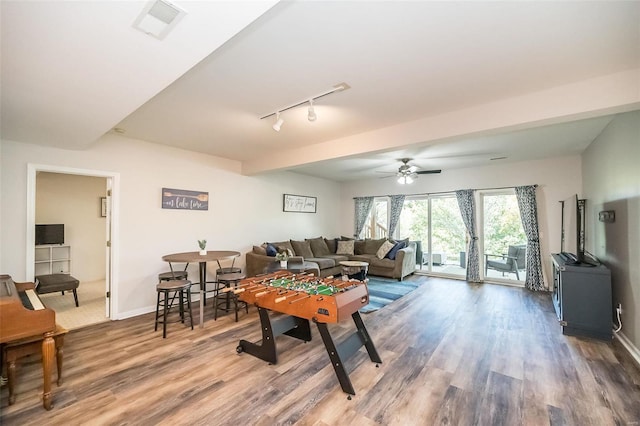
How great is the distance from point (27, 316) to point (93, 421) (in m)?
0.88

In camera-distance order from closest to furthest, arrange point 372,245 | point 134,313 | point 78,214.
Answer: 1. point 134,313
2. point 78,214
3. point 372,245

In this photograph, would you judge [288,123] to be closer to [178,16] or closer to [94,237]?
[178,16]

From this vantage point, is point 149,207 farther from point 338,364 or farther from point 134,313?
point 338,364

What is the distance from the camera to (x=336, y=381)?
2357 mm

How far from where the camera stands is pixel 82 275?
5.92 m

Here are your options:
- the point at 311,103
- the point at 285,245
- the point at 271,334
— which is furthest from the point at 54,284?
the point at 311,103

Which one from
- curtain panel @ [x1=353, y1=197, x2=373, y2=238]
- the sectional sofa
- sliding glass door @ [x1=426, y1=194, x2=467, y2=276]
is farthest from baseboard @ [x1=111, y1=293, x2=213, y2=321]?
sliding glass door @ [x1=426, y1=194, x2=467, y2=276]

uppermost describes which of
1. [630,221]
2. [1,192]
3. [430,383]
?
[1,192]

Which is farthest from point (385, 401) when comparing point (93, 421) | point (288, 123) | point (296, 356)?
point (288, 123)

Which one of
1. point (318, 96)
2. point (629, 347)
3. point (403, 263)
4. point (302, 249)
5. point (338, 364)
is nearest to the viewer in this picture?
point (338, 364)

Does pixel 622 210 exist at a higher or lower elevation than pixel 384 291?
higher

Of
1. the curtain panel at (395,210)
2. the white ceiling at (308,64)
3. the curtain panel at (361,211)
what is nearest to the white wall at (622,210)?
the white ceiling at (308,64)

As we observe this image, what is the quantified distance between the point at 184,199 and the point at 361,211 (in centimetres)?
494

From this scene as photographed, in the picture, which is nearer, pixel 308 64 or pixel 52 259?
pixel 308 64
